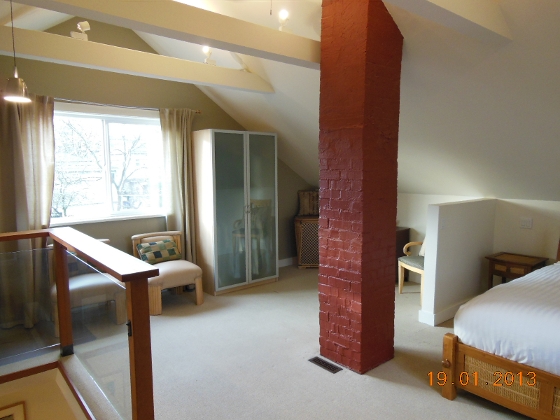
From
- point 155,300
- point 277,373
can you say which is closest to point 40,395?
point 155,300

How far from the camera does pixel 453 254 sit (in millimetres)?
3787

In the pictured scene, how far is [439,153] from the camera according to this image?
381cm

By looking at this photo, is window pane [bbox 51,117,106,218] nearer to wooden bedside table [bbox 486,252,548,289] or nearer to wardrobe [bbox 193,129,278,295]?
wardrobe [bbox 193,129,278,295]

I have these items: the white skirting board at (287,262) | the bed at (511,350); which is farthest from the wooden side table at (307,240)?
the bed at (511,350)

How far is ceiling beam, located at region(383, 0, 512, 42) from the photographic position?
200 centimetres

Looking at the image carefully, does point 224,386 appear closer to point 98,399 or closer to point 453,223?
point 98,399

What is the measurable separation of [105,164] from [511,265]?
14.2 ft

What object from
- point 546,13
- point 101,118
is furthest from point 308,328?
point 101,118

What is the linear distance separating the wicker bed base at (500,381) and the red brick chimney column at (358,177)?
1.84ft

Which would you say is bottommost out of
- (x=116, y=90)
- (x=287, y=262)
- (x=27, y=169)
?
(x=287, y=262)

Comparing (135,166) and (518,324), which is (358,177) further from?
(135,166)

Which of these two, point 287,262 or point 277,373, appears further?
point 287,262

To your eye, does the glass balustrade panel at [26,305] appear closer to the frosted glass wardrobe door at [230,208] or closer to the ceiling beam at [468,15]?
the frosted glass wardrobe door at [230,208]

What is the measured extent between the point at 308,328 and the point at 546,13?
2.83 meters
